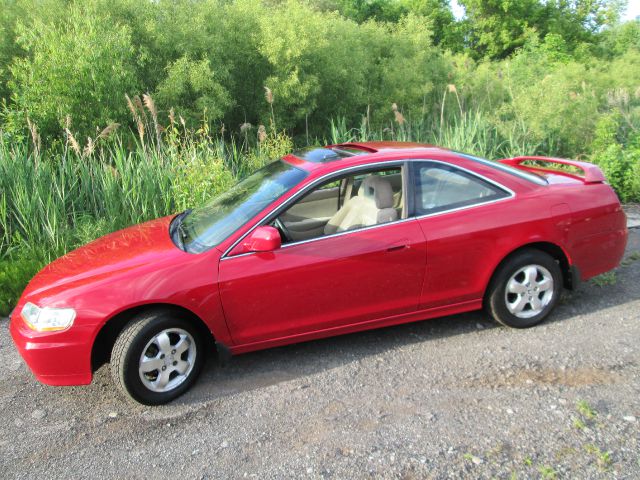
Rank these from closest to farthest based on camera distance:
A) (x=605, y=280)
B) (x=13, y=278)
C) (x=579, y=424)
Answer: (x=579, y=424) < (x=605, y=280) < (x=13, y=278)

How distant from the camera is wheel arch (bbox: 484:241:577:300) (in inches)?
172

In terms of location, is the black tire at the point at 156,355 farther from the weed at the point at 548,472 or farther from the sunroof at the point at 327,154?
the weed at the point at 548,472

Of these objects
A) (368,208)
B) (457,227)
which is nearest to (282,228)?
(368,208)

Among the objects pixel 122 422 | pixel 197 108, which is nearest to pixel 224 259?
pixel 122 422

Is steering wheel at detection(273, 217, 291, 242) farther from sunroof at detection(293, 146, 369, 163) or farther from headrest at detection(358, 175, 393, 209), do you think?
headrest at detection(358, 175, 393, 209)

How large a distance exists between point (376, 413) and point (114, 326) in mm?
1776

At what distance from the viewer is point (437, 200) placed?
4230 millimetres

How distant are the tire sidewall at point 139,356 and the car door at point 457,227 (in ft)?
5.69

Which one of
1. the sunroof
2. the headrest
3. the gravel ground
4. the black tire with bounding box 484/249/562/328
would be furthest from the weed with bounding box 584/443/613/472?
the sunroof

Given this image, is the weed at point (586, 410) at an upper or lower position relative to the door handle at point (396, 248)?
lower

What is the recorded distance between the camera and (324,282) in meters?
3.90

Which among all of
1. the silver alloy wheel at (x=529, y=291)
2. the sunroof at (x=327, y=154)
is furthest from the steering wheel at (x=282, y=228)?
the silver alloy wheel at (x=529, y=291)

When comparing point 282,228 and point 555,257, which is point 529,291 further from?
point 282,228

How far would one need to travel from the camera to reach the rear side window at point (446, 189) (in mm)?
4207
